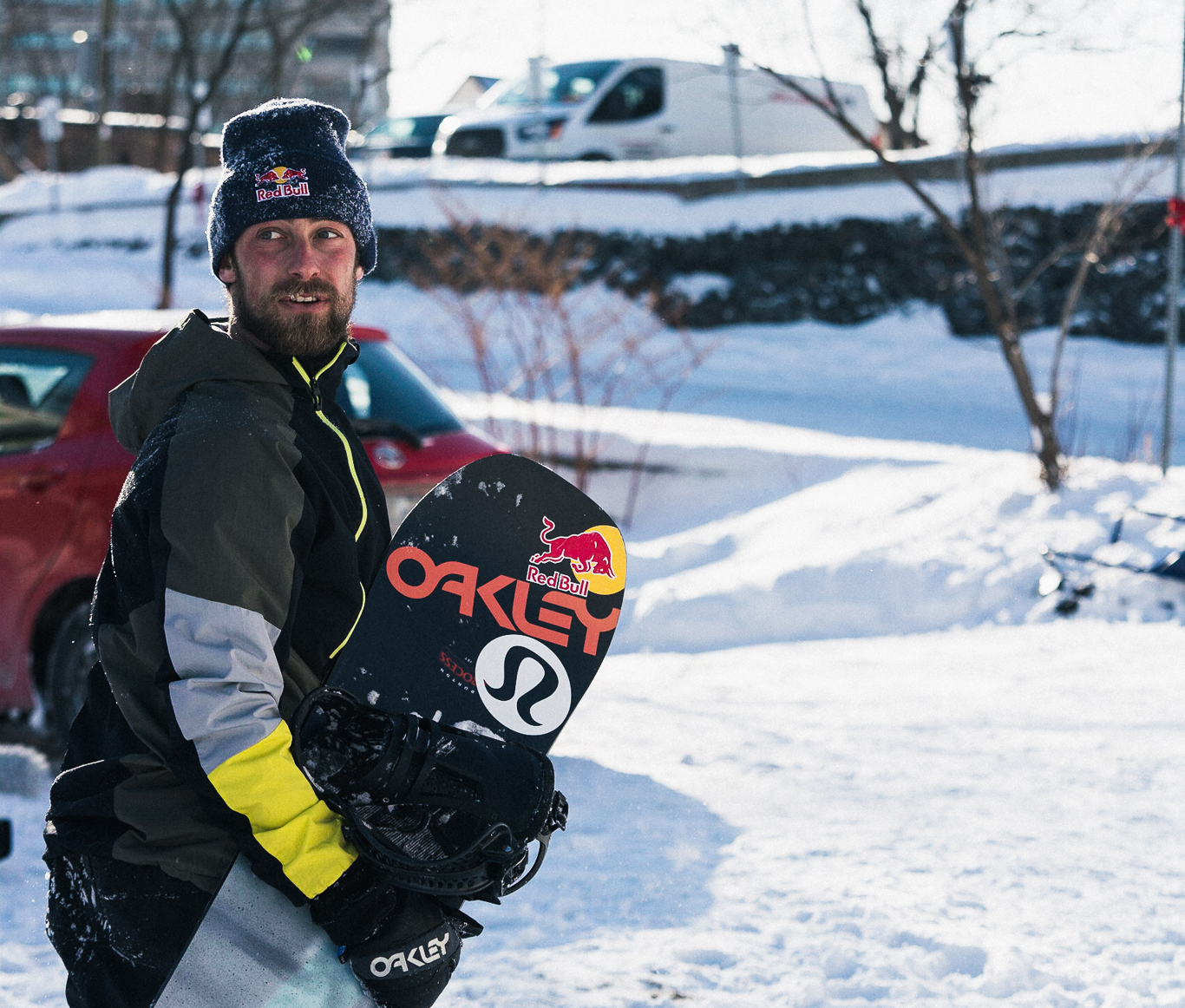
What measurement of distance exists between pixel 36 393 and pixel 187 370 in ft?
11.0

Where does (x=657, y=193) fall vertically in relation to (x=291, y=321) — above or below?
above

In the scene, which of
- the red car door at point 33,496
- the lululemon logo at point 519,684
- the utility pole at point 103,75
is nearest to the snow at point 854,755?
the red car door at point 33,496

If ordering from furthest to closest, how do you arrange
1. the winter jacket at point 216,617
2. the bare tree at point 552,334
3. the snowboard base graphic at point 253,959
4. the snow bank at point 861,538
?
the bare tree at point 552,334 → the snow bank at point 861,538 → the snowboard base graphic at point 253,959 → the winter jacket at point 216,617

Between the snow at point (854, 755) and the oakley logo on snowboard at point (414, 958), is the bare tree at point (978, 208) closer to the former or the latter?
the snow at point (854, 755)

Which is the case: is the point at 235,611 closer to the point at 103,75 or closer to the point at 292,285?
the point at 292,285

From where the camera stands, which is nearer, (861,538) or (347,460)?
(347,460)

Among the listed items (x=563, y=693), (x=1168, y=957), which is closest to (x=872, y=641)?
(x=1168, y=957)

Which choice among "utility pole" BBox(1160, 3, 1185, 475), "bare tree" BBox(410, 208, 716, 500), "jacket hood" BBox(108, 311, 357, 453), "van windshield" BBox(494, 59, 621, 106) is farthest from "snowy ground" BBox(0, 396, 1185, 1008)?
"van windshield" BBox(494, 59, 621, 106)

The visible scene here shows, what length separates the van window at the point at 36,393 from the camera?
4.61m

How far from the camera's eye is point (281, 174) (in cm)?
187

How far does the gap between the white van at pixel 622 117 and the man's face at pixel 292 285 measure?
15.7m

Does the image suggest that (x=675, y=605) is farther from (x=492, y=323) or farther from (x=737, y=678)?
(x=492, y=323)

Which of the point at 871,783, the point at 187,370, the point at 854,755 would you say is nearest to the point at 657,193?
the point at 854,755

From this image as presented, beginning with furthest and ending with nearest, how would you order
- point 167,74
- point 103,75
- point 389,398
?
point 167,74
point 103,75
point 389,398
